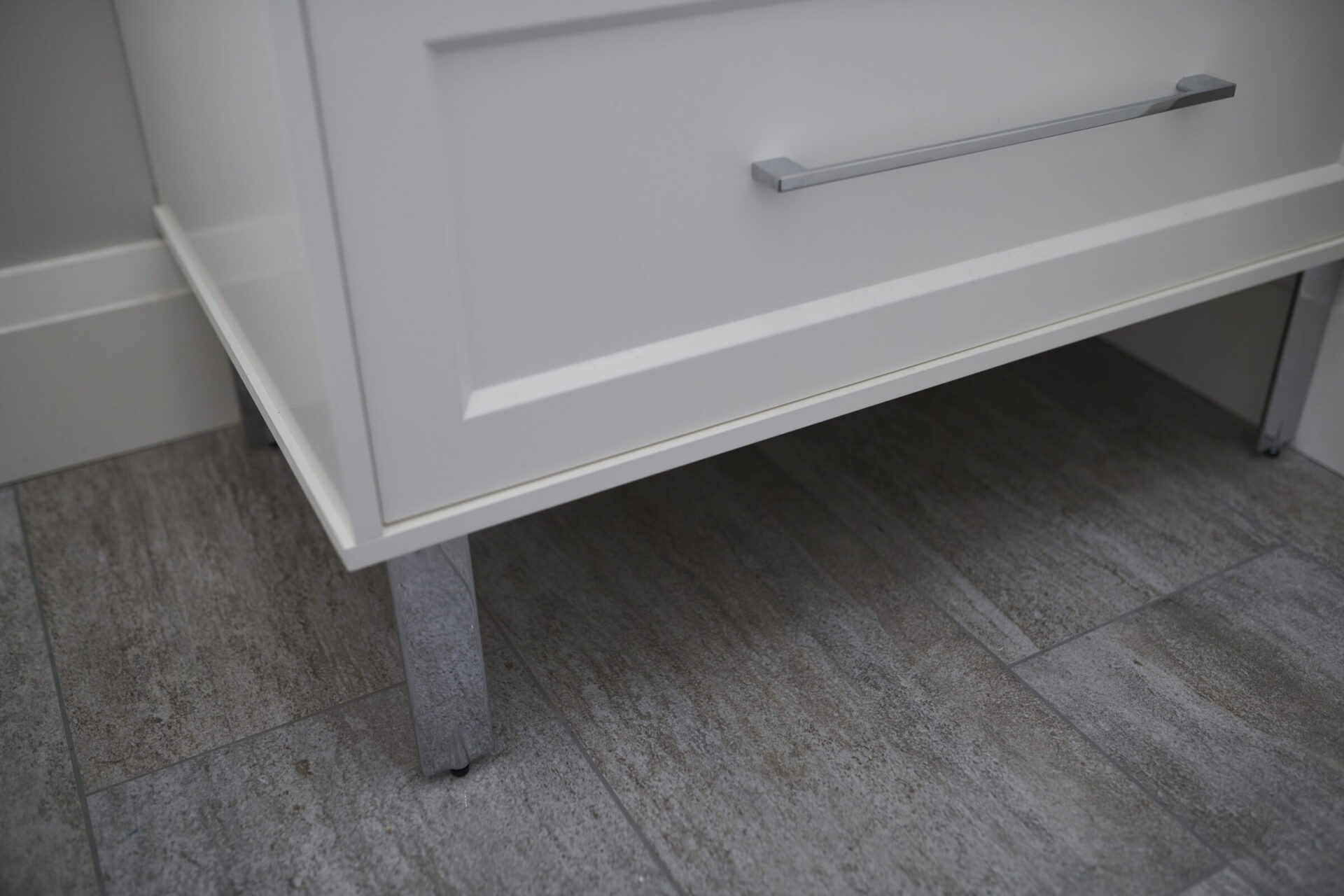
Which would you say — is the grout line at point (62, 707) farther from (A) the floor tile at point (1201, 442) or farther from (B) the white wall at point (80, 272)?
(A) the floor tile at point (1201, 442)

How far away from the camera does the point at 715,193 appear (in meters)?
0.62

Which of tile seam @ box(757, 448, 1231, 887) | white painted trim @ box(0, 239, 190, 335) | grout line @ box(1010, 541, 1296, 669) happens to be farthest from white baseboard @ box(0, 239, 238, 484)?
grout line @ box(1010, 541, 1296, 669)

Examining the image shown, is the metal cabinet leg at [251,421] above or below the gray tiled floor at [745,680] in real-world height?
above

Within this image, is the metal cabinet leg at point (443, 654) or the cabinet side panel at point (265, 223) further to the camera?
the metal cabinet leg at point (443, 654)

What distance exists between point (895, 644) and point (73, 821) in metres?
0.57

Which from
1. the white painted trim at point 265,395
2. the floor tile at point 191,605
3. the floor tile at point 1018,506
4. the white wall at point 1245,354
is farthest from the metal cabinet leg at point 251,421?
the white wall at point 1245,354

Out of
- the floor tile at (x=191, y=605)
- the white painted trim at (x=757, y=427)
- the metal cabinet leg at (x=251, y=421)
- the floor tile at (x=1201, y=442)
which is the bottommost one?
the floor tile at (x=191, y=605)

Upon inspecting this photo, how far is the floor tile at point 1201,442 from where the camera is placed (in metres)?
0.99

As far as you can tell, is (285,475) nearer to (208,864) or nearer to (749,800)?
(208,864)

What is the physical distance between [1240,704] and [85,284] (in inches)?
39.1

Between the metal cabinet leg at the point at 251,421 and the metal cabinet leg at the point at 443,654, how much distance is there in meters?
0.44

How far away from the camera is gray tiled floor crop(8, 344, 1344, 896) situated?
70 centimetres

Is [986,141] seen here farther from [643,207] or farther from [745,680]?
[745,680]

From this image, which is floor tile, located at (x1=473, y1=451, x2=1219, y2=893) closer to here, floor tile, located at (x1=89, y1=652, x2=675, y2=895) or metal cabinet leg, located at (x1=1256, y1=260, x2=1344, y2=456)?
floor tile, located at (x1=89, y1=652, x2=675, y2=895)
